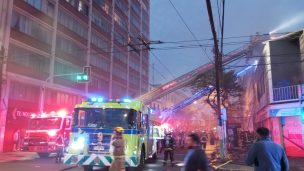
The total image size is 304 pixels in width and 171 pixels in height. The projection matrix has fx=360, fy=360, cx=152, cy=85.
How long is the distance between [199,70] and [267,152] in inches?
1304

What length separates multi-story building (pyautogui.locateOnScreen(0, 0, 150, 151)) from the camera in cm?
3098

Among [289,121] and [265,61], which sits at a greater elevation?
[265,61]

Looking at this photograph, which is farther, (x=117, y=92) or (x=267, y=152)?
(x=117, y=92)

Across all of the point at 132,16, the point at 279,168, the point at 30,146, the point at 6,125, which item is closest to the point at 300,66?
the point at 30,146

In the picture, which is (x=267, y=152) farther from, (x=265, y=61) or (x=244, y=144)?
(x=244, y=144)

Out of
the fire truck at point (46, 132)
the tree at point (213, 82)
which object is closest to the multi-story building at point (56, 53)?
the fire truck at point (46, 132)

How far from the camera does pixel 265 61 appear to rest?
1035 inches

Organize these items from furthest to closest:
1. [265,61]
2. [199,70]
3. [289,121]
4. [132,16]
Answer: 1. [132,16]
2. [199,70]
3. [265,61]
4. [289,121]

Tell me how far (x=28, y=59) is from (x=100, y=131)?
2351 cm

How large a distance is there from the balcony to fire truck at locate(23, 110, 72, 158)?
13.8 metres

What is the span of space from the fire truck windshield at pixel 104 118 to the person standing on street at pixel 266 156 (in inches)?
304

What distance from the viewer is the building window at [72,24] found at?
41000mm

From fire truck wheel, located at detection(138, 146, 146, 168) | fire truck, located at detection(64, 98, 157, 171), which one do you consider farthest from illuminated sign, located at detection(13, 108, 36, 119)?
fire truck, located at detection(64, 98, 157, 171)

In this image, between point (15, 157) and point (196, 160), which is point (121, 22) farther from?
point (196, 160)
